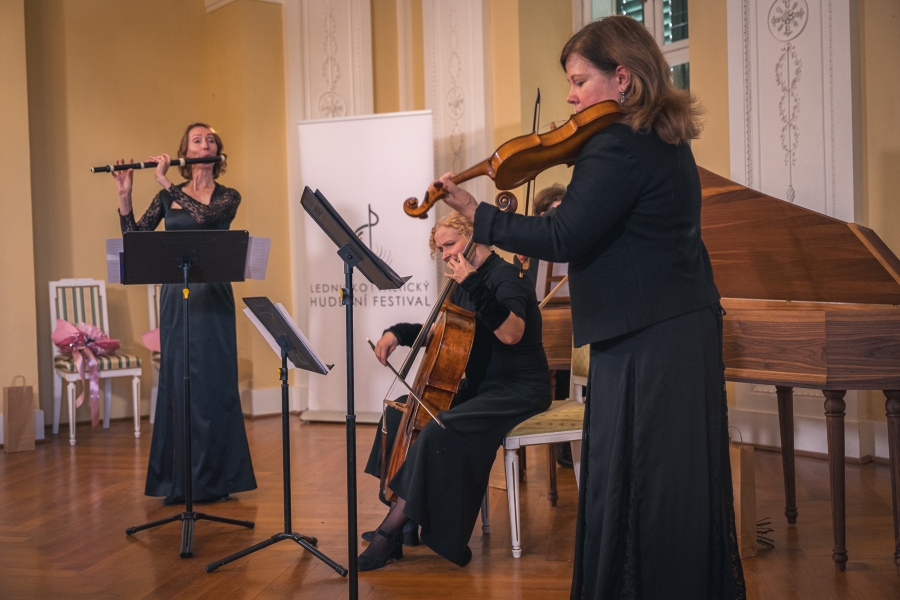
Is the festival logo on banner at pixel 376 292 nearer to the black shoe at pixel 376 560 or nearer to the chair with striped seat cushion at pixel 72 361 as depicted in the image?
the chair with striped seat cushion at pixel 72 361

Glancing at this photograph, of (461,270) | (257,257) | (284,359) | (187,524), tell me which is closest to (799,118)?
(461,270)

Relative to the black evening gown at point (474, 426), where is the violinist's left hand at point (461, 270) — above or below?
above

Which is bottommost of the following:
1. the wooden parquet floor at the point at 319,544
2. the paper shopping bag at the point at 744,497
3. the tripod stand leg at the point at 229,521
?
the wooden parquet floor at the point at 319,544

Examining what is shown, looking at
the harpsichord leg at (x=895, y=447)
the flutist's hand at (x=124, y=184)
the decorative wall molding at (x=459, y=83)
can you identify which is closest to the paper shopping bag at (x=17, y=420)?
the flutist's hand at (x=124, y=184)

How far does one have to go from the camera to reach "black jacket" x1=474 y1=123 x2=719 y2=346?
5.55ft

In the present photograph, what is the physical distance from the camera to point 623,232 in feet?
5.76

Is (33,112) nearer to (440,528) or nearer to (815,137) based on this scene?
(440,528)

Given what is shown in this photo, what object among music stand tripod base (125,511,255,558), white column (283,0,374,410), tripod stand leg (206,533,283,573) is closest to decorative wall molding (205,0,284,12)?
white column (283,0,374,410)

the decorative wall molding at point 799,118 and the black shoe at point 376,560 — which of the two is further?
the decorative wall molding at point 799,118

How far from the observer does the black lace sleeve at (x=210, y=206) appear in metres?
3.92

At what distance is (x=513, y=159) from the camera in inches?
68.9

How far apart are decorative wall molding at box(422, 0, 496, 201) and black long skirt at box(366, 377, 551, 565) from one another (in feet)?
10.4

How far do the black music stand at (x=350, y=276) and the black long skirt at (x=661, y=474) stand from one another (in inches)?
30.5

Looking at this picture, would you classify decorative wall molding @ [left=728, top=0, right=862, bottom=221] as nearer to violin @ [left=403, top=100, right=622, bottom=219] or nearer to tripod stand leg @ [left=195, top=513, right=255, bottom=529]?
violin @ [left=403, top=100, right=622, bottom=219]
